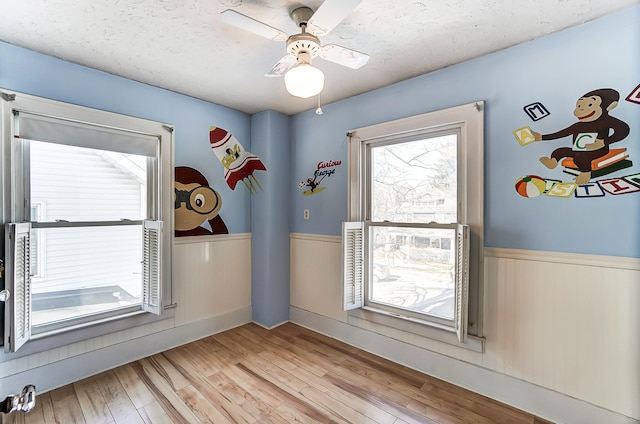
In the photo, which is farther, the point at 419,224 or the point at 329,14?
the point at 419,224

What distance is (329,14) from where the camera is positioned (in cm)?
141

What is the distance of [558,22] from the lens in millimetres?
1779

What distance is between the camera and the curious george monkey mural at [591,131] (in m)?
1.71

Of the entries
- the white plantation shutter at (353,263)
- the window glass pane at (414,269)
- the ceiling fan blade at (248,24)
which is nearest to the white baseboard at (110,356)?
the white plantation shutter at (353,263)

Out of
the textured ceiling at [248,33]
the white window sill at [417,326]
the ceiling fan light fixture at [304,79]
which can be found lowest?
the white window sill at [417,326]

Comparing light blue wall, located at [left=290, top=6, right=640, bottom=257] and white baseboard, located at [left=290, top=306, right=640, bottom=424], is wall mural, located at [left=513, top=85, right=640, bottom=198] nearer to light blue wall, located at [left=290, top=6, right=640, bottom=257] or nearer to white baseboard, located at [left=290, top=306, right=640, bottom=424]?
light blue wall, located at [left=290, top=6, right=640, bottom=257]

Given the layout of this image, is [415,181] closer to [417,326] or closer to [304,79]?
[417,326]

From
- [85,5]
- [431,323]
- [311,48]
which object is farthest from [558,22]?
[85,5]

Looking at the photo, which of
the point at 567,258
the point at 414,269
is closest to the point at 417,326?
the point at 414,269

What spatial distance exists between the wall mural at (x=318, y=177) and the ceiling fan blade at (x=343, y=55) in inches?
48.9

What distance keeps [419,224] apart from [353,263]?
28.5 inches

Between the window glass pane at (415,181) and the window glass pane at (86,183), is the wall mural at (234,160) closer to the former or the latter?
the window glass pane at (86,183)

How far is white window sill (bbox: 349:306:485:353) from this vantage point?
85.4 inches

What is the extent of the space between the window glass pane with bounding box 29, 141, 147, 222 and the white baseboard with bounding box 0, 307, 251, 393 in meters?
1.09
